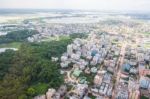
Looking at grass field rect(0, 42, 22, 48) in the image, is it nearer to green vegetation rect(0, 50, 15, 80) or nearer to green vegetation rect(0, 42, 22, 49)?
green vegetation rect(0, 42, 22, 49)

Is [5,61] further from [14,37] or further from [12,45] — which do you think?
[14,37]

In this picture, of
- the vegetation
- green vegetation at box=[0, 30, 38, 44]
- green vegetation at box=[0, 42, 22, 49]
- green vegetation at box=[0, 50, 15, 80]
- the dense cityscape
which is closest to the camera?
the vegetation

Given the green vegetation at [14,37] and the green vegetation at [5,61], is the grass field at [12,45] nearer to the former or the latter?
the green vegetation at [14,37]

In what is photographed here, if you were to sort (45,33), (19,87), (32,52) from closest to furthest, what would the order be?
1. (19,87)
2. (32,52)
3. (45,33)

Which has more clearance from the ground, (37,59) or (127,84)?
(37,59)

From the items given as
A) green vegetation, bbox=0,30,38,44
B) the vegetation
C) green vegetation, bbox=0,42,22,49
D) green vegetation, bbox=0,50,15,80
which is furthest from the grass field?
the vegetation

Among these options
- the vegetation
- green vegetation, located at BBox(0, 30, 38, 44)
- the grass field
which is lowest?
the grass field

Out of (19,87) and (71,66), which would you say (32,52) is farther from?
(19,87)

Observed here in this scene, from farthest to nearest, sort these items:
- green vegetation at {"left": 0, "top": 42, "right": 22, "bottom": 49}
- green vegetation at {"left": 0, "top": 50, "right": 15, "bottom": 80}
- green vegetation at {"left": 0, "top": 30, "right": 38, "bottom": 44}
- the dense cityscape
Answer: green vegetation at {"left": 0, "top": 30, "right": 38, "bottom": 44} → green vegetation at {"left": 0, "top": 42, "right": 22, "bottom": 49} → green vegetation at {"left": 0, "top": 50, "right": 15, "bottom": 80} → the dense cityscape

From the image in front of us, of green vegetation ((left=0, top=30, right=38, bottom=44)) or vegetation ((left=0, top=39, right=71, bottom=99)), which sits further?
green vegetation ((left=0, top=30, right=38, bottom=44))

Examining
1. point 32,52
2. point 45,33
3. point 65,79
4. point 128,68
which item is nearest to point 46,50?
point 32,52

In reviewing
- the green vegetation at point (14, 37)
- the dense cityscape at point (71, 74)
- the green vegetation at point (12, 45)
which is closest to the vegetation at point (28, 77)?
the dense cityscape at point (71, 74)
